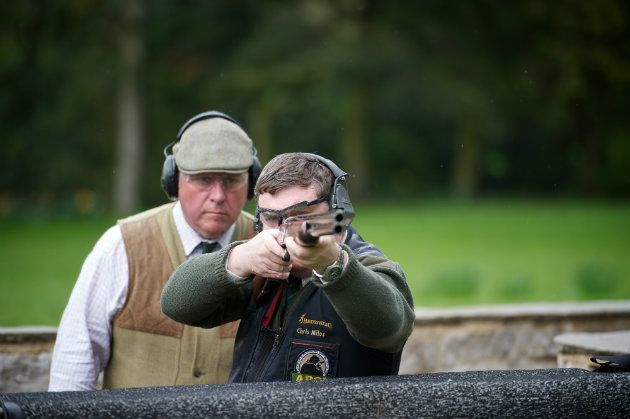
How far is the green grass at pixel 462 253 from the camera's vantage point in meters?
8.38

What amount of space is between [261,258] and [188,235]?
1313 millimetres

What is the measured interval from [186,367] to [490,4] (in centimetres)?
1897

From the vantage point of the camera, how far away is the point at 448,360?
4.52 metres

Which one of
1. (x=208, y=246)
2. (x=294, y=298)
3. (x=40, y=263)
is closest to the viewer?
(x=294, y=298)

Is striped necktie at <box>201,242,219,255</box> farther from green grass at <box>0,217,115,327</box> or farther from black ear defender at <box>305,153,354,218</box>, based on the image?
green grass at <box>0,217,115,327</box>

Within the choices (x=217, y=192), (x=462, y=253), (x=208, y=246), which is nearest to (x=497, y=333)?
(x=208, y=246)

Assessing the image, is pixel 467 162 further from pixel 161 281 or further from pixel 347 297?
pixel 347 297

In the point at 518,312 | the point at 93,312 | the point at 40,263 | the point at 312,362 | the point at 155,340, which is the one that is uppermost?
the point at 312,362

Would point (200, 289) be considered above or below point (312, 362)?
above

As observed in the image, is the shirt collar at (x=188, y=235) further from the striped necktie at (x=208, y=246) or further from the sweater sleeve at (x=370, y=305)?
the sweater sleeve at (x=370, y=305)

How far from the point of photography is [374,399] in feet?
6.18

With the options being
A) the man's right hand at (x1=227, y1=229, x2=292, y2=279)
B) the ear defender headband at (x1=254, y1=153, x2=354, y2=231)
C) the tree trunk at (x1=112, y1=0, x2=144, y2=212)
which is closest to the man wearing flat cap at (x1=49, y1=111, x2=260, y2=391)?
the ear defender headband at (x1=254, y1=153, x2=354, y2=231)

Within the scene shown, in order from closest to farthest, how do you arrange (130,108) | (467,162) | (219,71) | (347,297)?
1. (347,297)
2. (130,108)
3. (219,71)
4. (467,162)

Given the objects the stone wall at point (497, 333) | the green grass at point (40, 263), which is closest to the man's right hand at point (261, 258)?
the stone wall at point (497, 333)
